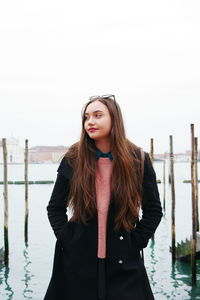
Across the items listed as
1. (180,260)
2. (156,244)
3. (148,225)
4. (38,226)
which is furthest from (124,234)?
(38,226)

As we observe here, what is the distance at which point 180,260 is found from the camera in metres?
8.72

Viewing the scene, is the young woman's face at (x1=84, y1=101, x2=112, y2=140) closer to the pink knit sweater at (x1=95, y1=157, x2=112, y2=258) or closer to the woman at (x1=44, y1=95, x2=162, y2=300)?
the woman at (x1=44, y1=95, x2=162, y2=300)

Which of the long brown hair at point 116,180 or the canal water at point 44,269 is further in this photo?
the canal water at point 44,269

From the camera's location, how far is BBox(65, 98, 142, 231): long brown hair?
2.03m

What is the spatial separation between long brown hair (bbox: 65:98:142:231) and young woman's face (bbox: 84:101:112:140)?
0.02 metres

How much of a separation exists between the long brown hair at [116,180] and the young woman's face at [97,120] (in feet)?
0.08

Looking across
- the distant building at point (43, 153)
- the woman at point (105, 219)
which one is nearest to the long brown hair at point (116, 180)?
the woman at point (105, 219)

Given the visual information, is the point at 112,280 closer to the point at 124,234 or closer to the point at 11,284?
the point at 124,234

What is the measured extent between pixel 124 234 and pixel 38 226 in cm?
1351

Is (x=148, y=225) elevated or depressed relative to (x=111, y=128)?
depressed

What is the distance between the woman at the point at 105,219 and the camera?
2016 mm

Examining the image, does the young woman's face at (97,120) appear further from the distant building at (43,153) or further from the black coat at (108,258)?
the distant building at (43,153)

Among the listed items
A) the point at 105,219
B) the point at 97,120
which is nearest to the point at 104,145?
the point at 97,120

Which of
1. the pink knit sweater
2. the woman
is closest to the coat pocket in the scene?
the woman
